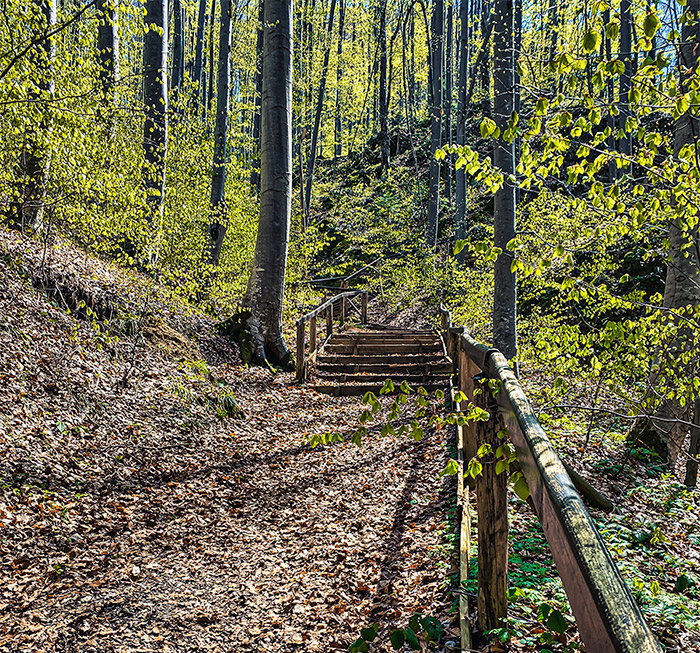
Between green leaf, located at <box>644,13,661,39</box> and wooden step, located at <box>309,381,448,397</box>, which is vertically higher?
green leaf, located at <box>644,13,661,39</box>

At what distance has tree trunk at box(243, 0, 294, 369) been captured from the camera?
9.48 meters

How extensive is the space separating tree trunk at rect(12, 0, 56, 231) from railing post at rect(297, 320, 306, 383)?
473 cm

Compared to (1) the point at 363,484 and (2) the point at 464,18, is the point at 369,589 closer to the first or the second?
(1) the point at 363,484

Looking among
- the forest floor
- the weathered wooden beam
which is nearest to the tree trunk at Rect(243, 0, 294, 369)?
the forest floor

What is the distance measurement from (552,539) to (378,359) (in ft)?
33.0

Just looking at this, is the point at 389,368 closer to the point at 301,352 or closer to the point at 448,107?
the point at 301,352

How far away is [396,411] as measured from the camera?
254 cm

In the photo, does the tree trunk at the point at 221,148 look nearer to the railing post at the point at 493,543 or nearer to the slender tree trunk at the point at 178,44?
the slender tree trunk at the point at 178,44

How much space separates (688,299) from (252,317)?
743cm

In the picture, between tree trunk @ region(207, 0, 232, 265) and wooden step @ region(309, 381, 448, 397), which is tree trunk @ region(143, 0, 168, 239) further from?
wooden step @ region(309, 381, 448, 397)

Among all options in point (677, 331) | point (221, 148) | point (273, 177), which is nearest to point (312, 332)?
point (273, 177)

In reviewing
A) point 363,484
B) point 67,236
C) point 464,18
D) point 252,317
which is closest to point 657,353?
point 363,484

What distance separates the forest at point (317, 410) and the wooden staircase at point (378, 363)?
0.10m

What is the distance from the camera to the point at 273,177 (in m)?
9.65
